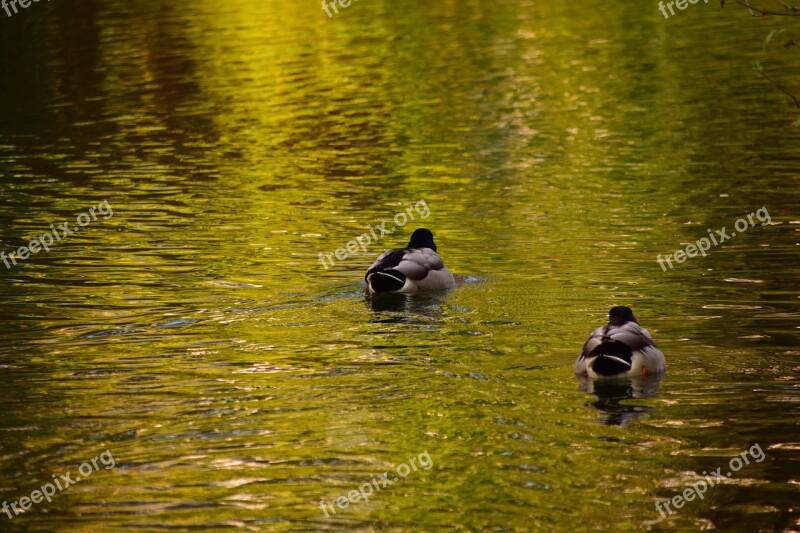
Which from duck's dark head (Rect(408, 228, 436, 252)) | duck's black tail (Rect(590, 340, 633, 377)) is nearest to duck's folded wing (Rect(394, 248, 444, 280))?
duck's dark head (Rect(408, 228, 436, 252))

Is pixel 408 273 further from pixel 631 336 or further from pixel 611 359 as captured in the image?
pixel 611 359

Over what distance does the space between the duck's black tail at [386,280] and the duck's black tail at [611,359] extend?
4844 mm

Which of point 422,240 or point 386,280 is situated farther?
point 422,240

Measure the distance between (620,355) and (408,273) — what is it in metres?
5.03

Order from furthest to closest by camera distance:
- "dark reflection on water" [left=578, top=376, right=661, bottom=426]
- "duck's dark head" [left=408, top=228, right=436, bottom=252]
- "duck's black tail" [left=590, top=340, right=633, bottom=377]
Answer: "duck's dark head" [left=408, top=228, right=436, bottom=252] < "duck's black tail" [left=590, top=340, right=633, bottom=377] < "dark reflection on water" [left=578, top=376, right=661, bottom=426]

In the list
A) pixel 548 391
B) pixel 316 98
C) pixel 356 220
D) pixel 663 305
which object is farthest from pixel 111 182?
pixel 548 391

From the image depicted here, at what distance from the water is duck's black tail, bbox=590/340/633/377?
0.87 feet

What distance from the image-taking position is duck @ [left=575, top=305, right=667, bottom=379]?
13414 millimetres

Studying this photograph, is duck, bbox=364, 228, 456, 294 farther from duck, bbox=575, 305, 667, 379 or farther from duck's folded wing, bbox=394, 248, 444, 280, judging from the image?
duck, bbox=575, 305, 667, 379

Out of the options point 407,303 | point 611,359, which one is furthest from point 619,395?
point 407,303

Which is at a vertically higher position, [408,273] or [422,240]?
[422,240]

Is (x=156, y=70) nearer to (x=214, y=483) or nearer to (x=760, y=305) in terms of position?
(x=760, y=305)

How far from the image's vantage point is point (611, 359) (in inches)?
527

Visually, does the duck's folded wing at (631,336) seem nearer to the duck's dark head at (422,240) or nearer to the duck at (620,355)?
the duck at (620,355)
